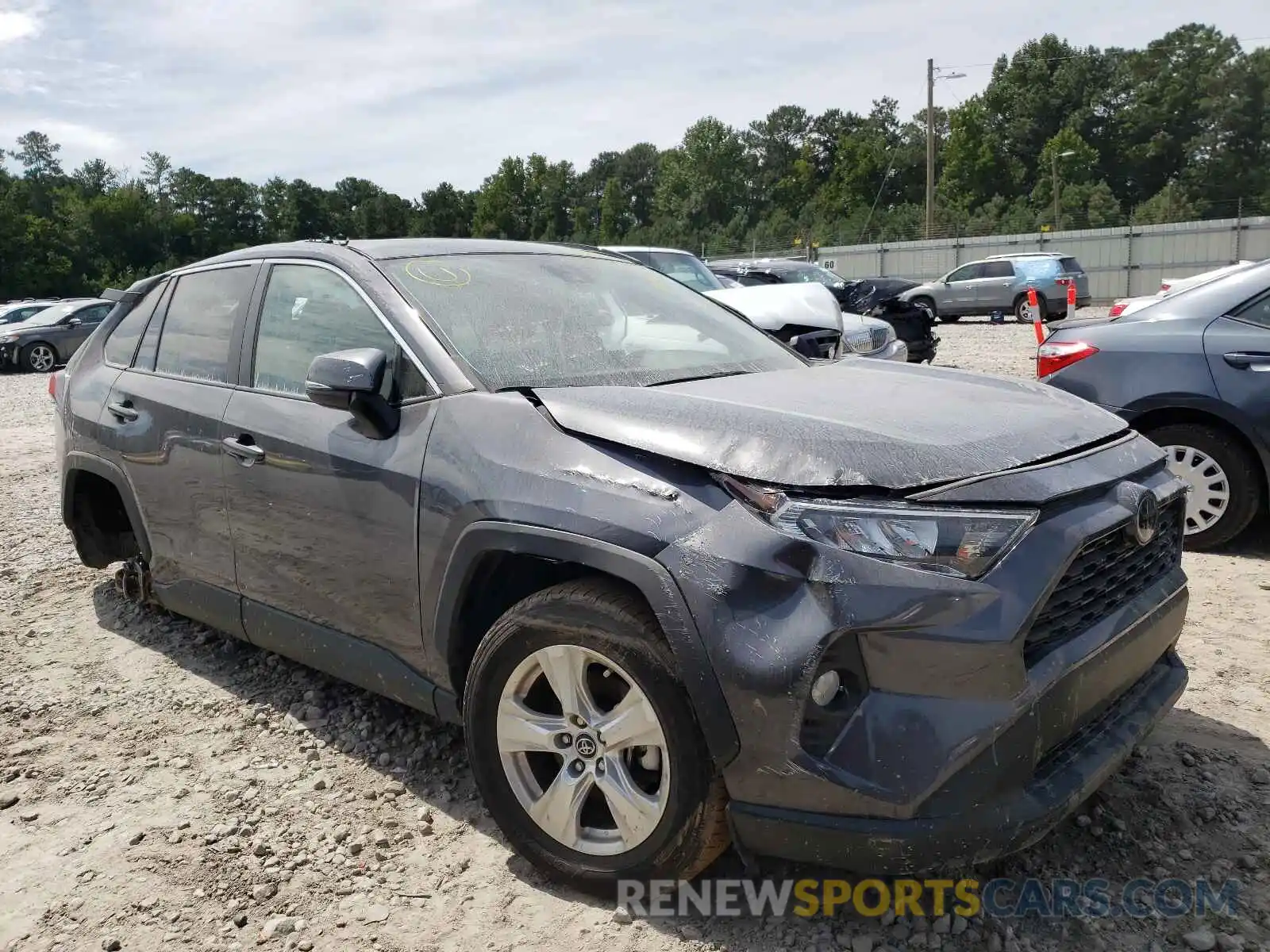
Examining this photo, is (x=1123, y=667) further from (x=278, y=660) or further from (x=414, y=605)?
(x=278, y=660)

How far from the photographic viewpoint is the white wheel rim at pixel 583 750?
7.69ft

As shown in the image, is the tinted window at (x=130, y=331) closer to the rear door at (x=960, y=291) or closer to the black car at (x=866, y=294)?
the black car at (x=866, y=294)

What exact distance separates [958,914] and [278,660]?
2889mm

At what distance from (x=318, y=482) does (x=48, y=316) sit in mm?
22818

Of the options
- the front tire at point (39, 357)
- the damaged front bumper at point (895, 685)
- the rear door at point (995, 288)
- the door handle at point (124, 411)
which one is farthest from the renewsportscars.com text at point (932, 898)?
the rear door at point (995, 288)

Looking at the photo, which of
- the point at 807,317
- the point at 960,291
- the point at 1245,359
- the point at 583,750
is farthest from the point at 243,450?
the point at 960,291

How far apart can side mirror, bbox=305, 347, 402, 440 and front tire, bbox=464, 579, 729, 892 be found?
2.36 feet

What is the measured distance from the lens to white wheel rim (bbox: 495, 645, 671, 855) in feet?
7.69

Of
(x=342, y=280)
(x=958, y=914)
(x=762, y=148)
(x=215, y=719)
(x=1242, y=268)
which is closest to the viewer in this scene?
(x=958, y=914)

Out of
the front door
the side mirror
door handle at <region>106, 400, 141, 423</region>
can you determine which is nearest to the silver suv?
door handle at <region>106, 400, 141, 423</region>

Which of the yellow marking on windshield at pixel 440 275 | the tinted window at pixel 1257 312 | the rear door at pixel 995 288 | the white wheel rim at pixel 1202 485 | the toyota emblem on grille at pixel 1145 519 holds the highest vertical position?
the yellow marking on windshield at pixel 440 275

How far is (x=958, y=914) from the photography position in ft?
8.02

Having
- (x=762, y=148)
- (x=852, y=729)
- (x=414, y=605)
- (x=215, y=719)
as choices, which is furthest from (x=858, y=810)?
(x=762, y=148)

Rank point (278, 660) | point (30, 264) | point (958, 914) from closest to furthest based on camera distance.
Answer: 1. point (958, 914)
2. point (278, 660)
3. point (30, 264)
